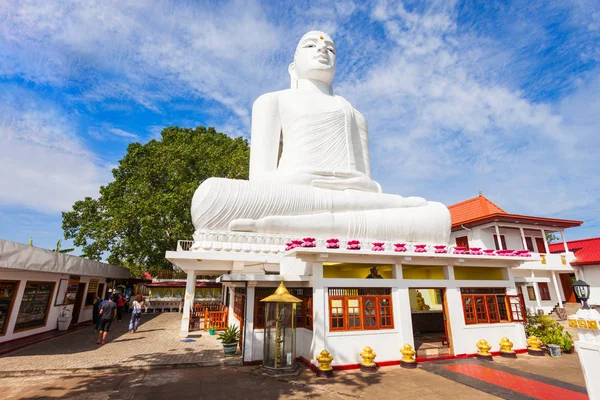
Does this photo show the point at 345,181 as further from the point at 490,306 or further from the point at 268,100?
the point at 490,306

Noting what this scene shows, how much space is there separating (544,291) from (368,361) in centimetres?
1380

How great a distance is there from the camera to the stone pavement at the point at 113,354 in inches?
264

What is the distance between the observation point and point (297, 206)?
10961 millimetres

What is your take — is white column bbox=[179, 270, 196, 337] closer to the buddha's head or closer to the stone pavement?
the stone pavement

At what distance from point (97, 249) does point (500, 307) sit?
18.9 metres

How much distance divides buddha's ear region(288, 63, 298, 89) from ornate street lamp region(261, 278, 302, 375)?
11441 millimetres

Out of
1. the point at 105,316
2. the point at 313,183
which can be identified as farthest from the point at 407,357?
the point at 105,316

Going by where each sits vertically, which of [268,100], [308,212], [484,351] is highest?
[268,100]

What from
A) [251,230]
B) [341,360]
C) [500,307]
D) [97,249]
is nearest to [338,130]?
[251,230]

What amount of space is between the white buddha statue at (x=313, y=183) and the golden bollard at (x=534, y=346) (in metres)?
4.23

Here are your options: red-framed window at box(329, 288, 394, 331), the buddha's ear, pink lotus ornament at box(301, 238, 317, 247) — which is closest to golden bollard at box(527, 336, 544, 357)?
red-framed window at box(329, 288, 394, 331)

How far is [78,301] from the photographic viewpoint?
12.8 m

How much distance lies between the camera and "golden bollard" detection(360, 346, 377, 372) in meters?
6.73

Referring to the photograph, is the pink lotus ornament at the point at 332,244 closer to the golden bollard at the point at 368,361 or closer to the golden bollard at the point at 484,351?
the golden bollard at the point at 368,361
